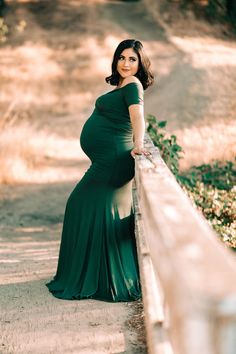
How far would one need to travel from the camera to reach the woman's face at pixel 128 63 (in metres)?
4.36

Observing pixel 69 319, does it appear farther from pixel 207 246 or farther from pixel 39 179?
pixel 39 179

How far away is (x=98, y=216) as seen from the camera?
14.4 ft

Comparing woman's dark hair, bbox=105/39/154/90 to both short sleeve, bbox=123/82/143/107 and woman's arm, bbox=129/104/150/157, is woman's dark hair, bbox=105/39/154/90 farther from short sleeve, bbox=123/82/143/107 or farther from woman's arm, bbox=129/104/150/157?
woman's arm, bbox=129/104/150/157

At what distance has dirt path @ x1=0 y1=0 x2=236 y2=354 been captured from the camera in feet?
27.6

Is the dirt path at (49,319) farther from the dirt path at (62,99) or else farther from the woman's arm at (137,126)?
the woman's arm at (137,126)

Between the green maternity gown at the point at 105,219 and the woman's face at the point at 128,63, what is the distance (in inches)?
6.0

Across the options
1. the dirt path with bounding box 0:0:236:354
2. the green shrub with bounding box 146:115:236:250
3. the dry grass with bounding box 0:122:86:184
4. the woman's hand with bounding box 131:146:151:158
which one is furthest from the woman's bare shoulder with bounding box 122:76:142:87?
the dry grass with bounding box 0:122:86:184

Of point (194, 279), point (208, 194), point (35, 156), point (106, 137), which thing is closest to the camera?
point (194, 279)

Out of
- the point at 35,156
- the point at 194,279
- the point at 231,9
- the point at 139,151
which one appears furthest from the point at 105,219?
the point at 231,9

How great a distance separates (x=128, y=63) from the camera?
172 inches

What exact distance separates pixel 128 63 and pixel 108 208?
3.37 ft

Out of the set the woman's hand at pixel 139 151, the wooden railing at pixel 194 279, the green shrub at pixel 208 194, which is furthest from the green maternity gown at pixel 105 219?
the green shrub at pixel 208 194

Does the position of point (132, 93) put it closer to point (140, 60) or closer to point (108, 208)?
point (140, 60)

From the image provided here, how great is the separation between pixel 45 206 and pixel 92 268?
16.6ft
